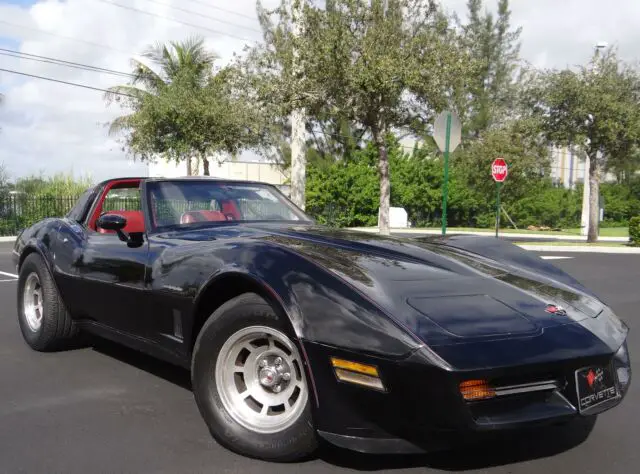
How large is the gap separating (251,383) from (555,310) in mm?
1436

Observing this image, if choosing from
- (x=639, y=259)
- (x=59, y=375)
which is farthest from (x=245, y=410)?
(x=639, y=259)

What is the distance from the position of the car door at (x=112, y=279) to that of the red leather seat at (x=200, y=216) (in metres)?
0.29

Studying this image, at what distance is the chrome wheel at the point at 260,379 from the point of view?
2.94 m

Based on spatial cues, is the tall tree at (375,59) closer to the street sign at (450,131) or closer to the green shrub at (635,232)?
the street sign at (450,131)

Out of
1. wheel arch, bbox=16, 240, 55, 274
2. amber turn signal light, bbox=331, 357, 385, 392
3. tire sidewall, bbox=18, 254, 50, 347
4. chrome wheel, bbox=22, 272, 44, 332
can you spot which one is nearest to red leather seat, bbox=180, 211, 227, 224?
wheel arch, bbox=16, 240, 55, 274

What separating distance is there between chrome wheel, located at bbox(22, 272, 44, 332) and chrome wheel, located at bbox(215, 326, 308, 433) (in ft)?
9.10

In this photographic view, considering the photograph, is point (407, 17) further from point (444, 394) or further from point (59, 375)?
point (444, 394)

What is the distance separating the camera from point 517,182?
32875 mm

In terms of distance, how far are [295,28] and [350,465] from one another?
16.3 m

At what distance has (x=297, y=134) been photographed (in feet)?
60.3

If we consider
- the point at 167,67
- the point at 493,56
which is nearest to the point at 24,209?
the point at 167,67

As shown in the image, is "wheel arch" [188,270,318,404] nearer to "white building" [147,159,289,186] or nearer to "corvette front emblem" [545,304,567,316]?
"corvette front emblem" [545,304,567,316]

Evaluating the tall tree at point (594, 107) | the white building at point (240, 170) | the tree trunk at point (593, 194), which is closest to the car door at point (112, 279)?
the tall tree at point (594, 107)

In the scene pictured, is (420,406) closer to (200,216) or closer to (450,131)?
(200,216)
